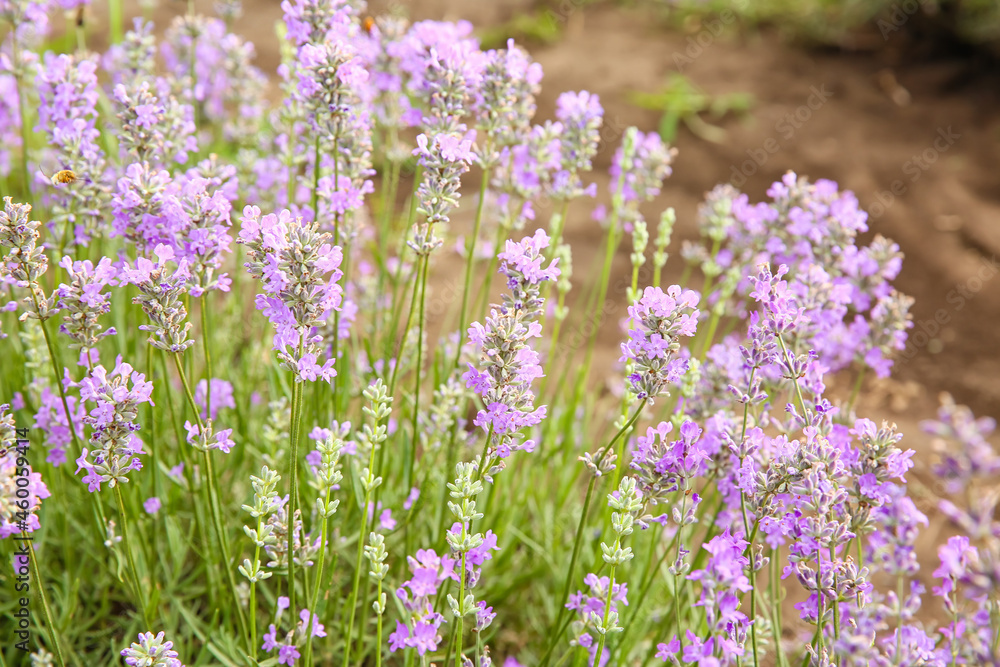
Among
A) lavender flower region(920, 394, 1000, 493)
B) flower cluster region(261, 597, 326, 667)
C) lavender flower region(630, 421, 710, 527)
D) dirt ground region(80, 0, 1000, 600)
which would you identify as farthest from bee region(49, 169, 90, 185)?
dirt ground region(80, 0, 1000, 600)

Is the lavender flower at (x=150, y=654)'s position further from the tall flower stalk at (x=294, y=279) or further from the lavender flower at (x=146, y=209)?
the lavender flower at (x=146, y=209)

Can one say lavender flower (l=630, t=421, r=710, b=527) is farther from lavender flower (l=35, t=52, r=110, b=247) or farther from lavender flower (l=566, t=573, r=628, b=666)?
lavender flower (l=35, t=52, r=110, b=247)

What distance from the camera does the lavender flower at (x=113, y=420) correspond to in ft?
4.92

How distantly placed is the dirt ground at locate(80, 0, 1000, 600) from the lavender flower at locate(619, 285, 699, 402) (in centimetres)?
227

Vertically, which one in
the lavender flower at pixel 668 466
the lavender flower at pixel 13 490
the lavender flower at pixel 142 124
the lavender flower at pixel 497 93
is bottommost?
the lavender flower at pixel 13 490

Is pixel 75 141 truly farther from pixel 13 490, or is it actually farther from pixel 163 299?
pixel 13 490

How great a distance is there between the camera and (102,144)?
9.92 feet

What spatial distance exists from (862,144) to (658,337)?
4.74m

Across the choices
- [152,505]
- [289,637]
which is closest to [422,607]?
[289,637]

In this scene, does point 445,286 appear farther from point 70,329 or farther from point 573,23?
point 573,23

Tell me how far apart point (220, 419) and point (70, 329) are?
3.37ft

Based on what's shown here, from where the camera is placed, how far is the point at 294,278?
1448 mm

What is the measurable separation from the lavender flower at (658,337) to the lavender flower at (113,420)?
941mm

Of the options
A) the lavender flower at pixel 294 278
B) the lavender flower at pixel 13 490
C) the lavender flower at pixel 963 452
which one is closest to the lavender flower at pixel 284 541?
the lavender flower at pixel 294 278
